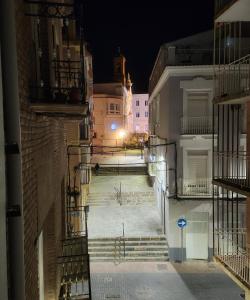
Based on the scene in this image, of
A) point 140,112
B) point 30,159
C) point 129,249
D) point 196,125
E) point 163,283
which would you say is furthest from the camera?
point 140,112

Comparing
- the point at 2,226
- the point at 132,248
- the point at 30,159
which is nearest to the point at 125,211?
the point at 132,248

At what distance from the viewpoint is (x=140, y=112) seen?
7825 cm

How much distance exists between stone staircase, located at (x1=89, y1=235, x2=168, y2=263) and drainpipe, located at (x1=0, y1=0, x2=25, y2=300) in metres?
16.9

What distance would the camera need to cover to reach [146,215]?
25.2 meters

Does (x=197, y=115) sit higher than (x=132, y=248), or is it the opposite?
(x=197, y=115)

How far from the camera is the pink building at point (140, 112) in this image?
77.9 meters

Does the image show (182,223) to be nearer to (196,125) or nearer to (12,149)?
(196,125)

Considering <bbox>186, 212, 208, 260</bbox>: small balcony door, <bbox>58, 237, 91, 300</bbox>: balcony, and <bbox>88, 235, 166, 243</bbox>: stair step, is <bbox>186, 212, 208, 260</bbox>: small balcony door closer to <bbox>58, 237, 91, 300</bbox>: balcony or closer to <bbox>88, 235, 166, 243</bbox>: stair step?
<bbox>88, 235, 166, 243</bbox>: stair step

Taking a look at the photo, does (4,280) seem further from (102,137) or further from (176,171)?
(102,137)

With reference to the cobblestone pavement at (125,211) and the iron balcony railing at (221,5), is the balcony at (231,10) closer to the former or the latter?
the iron balcony railing at (221,5)

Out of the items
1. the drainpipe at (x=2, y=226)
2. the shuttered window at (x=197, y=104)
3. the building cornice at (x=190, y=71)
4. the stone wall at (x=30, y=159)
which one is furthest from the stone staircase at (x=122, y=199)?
the drainpipe at (x=2, y=226)

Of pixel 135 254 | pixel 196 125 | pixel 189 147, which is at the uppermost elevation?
pixel 196 125

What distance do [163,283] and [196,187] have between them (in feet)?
17.2

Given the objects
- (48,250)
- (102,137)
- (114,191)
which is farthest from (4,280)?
(102,137)
